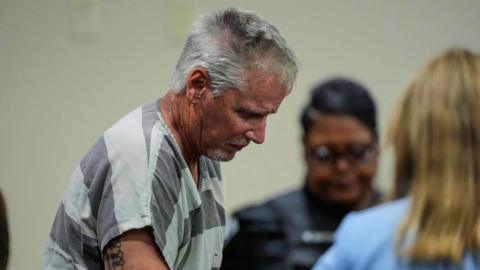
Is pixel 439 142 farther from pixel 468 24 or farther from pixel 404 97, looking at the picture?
pixel 468 24

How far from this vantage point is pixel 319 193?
2.63 metres

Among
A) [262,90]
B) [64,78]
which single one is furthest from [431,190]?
[64,78]

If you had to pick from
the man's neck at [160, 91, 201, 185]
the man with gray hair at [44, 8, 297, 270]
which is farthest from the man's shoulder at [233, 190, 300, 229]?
the man's neck at [160, 91, 201, 185]

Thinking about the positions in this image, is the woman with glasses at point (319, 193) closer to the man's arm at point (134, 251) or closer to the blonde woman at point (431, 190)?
the man's arm at point (134, 251)

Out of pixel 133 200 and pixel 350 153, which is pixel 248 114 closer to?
pixel 133 200

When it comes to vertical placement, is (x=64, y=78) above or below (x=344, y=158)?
above

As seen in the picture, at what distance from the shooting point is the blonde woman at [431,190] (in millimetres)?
1371

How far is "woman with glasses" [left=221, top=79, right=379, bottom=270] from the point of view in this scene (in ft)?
7.99

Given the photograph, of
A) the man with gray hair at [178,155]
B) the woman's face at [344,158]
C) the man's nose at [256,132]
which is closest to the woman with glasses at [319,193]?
the woman's face at [344,158]

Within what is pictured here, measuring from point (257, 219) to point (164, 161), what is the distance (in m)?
0.75

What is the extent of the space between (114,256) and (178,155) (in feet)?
0.74

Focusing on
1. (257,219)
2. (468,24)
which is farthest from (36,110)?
(468,24)

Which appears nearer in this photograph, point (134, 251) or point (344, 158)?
point (134, 251)

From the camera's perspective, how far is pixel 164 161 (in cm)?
176
